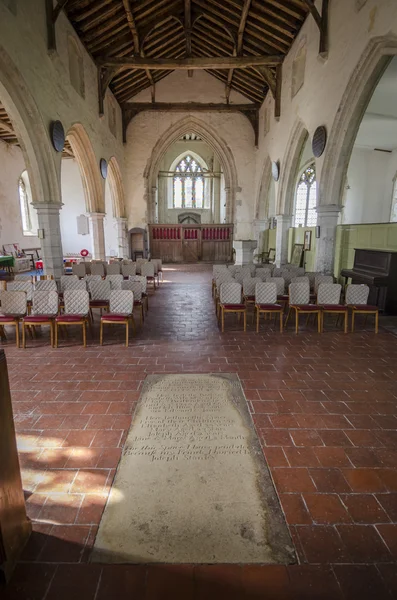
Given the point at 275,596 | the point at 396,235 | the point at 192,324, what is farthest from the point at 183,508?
the point at 396,235

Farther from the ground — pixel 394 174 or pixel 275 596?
pixel 394 174

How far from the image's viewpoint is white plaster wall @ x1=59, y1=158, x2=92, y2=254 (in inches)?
802

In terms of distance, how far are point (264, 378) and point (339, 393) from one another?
82 centimetres

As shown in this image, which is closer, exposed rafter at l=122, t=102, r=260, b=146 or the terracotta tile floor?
the terracotta tile floor

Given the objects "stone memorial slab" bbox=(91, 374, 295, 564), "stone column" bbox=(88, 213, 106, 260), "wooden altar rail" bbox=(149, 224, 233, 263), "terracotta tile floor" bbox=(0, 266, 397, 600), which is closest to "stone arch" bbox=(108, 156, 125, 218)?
"wooden altar rail" bbox=(149, 224, 233, 263)

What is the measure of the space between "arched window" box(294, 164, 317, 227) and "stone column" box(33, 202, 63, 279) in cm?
1218

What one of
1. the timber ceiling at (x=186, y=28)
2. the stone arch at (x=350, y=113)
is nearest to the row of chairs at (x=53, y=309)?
the stone arch at (x=350, y=113)

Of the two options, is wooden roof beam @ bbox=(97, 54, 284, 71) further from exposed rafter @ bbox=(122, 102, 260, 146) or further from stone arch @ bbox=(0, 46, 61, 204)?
stone arch @ bbox=(0, 46, 61, 204)

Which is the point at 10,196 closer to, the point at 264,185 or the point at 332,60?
the point at 264,185

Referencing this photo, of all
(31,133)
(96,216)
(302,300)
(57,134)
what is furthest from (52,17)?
(302,300)

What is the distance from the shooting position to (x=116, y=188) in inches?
651

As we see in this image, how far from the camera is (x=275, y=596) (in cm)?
163

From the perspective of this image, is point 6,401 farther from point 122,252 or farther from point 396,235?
point 122,252

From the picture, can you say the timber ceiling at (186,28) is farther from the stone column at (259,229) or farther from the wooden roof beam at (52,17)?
the stone column at (259,229)
